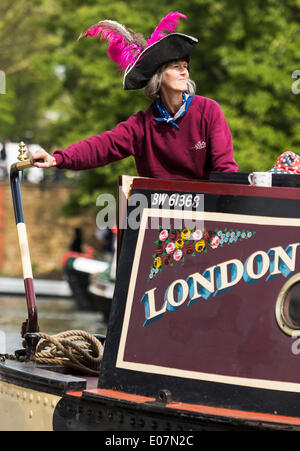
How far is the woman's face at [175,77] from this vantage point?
422cm

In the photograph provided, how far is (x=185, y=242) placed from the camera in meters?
3.72

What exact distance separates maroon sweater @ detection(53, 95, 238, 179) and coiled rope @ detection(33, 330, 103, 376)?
93 cm

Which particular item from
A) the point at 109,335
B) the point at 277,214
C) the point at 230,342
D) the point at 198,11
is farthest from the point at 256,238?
the point at 198,11

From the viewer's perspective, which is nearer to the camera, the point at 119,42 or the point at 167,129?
the point at 167,129

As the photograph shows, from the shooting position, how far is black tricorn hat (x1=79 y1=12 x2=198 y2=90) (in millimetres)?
4191

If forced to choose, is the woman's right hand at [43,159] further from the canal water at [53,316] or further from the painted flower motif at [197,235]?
the canal water at [53,316]

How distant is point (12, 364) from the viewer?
4.48 metres

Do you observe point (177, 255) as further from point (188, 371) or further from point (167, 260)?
point (188, 371)

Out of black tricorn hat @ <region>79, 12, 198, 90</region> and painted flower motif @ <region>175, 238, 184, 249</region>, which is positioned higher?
black tricorn hat @ <region>79, 12, 198, 90</region>

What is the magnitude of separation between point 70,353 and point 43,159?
3.36 feet

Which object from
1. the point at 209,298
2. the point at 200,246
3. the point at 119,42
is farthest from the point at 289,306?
the point at 119,42

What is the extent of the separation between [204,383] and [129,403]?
318 millimetres

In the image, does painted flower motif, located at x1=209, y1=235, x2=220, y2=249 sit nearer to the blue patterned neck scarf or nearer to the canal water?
the blue patterned neck scarf

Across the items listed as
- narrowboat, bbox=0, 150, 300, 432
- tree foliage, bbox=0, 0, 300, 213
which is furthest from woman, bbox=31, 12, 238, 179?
tree foliage, bbox=0, 0, 300, 213
